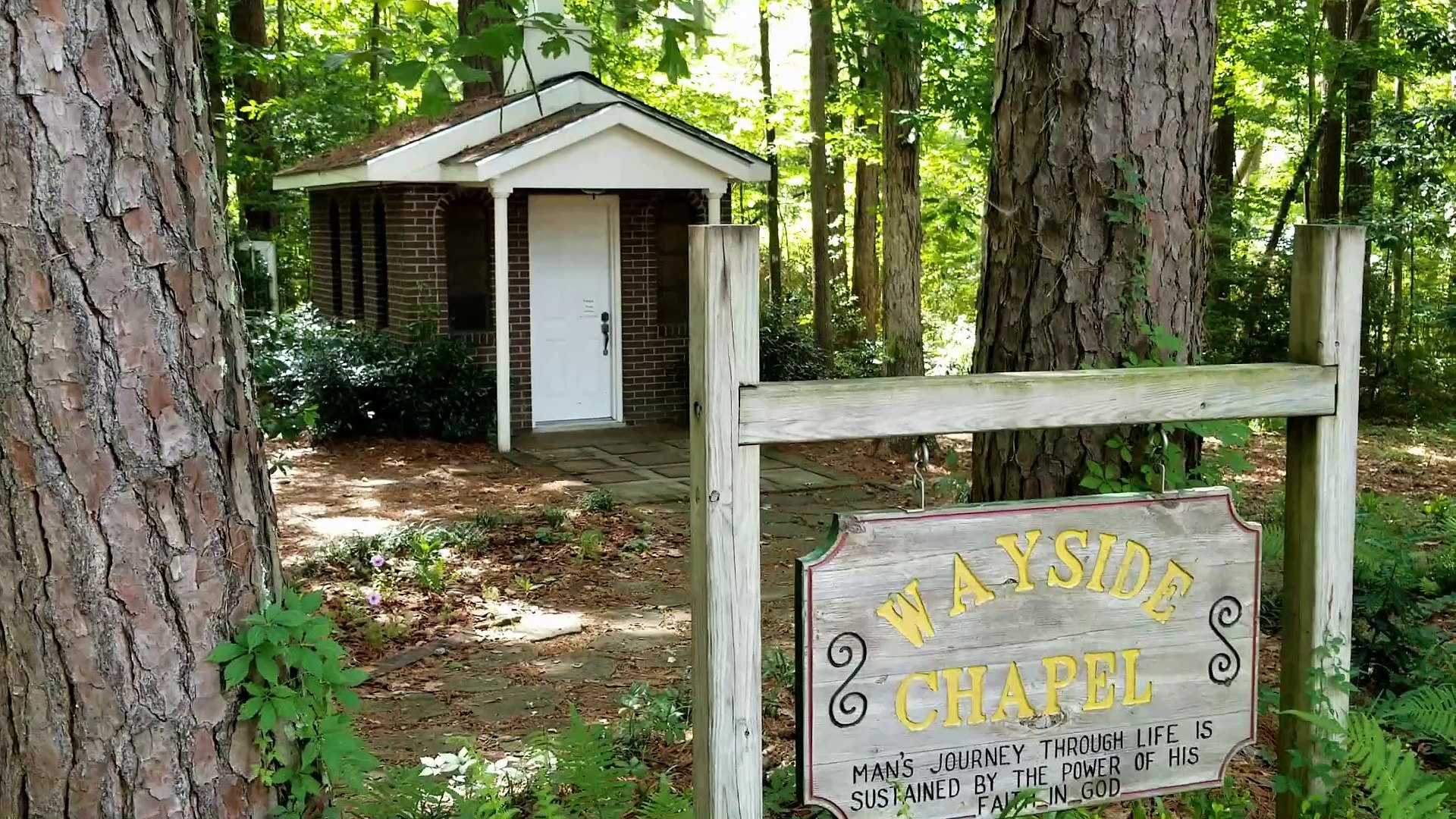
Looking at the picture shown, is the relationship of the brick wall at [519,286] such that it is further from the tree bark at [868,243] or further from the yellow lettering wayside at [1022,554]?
the yellow lettering wayside at [1022,554]

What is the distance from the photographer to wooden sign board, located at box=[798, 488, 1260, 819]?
283 centimetres

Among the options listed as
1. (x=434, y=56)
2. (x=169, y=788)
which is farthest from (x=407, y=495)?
(x=169, y=788)

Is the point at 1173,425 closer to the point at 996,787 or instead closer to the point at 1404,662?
the point at 996,787

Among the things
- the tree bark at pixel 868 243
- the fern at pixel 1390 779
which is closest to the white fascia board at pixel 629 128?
the tree bark at pixel 868 243

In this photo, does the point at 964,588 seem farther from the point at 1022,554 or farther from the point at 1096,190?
the point at 1096,190

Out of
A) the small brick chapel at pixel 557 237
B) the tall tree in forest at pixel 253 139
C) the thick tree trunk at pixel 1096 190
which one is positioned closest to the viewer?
the thick tree trunk at pixel 1096 190

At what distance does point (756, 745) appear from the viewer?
281 cm

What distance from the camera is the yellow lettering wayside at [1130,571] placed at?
3039 mm

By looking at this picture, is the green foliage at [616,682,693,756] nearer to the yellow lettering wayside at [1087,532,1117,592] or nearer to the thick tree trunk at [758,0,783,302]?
the yellow lettering wayside at [1087,532,1117,592]

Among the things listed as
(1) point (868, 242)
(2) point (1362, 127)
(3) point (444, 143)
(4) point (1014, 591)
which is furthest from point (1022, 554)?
(1) point (868, 242)

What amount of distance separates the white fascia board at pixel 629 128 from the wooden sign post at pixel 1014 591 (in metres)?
9.55

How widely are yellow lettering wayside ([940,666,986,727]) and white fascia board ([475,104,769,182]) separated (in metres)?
9.78

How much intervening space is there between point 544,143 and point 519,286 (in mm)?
1849

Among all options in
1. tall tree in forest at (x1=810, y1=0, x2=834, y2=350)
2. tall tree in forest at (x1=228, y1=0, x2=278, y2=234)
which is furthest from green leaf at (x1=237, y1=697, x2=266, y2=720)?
tall tree in forest at (x1=228, y1=0, x2=278, y2=234)
